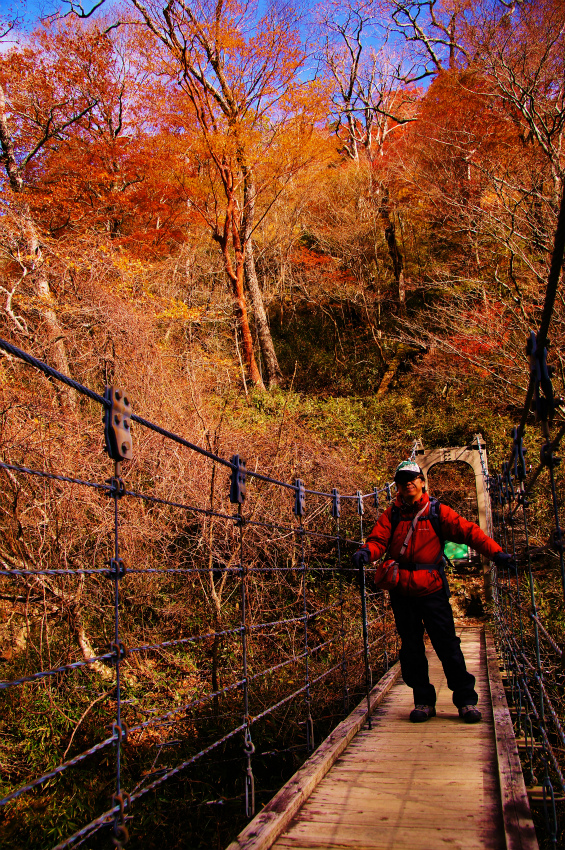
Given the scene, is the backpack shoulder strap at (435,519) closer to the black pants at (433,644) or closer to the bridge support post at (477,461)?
the black pants at (433,644)

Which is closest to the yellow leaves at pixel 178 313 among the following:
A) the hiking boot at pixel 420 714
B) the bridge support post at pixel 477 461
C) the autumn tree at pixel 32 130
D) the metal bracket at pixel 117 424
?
the autumn tree at pixel 32 130

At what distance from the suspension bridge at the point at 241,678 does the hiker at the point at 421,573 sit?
283 millimetres

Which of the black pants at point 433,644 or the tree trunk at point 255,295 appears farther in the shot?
the tree trunk at point 255,295

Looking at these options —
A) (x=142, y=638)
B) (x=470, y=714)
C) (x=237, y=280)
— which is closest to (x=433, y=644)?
(x=470, y=714)

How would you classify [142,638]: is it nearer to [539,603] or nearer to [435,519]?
[435,519]

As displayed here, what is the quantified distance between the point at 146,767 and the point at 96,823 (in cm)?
449

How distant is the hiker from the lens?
3.48 m

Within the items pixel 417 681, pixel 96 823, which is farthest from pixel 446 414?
pixel 96 823

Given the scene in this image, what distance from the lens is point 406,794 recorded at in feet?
8.21

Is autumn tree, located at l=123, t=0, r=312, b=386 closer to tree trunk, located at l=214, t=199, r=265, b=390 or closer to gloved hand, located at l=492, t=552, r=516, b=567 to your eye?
tree trunk, located at l=214, t=199, r=265, b=390

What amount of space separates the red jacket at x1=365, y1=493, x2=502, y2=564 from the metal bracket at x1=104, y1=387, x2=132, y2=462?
214 cm

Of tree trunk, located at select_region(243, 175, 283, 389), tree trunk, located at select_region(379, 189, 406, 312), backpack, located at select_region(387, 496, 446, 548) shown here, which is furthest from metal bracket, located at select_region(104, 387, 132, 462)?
tree trunk, located at select_region(379, 189, 406, 312)

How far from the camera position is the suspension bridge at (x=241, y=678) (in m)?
2.48

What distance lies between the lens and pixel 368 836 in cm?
212
